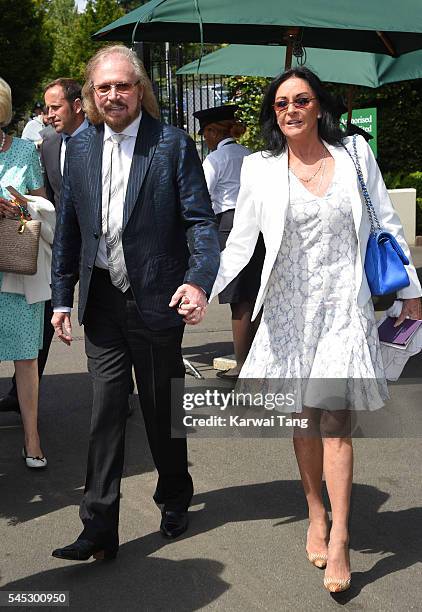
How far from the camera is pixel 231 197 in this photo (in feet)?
23.6

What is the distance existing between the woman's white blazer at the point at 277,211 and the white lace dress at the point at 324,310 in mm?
43

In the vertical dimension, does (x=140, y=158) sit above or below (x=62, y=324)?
above

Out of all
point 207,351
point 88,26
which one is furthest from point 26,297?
point 88,26

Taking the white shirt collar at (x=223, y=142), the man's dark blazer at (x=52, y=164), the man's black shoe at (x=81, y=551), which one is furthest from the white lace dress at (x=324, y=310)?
the white shirt collar at (x=223, y=142)

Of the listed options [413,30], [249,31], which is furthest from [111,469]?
[249,31]

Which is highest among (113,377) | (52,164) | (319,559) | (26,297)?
(52,164)

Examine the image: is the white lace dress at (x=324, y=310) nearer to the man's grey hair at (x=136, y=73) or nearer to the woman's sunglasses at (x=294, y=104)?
the woman's sunglasses at (x=294, y=104)

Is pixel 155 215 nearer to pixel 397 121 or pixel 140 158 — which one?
pixel 140 158

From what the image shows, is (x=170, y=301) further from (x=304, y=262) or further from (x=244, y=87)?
(x=244, y=87)

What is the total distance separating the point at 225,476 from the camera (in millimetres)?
5133

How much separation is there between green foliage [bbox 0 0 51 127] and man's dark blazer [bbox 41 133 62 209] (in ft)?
106

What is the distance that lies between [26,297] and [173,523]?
1.52m

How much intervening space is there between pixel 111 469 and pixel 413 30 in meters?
2.88

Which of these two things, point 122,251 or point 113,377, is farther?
point 113,377
